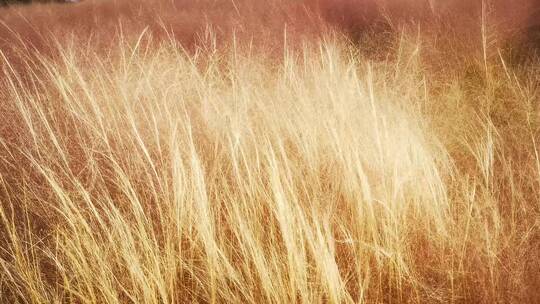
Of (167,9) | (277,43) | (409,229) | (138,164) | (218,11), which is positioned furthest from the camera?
(167,9)

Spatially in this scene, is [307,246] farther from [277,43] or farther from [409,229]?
[277,43]

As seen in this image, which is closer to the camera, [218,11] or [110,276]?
[110,276]

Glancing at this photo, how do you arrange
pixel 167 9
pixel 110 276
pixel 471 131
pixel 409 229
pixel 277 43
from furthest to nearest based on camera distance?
pixel 167 9 < pixel 277 43 < pixel 471 131 < pixel 409 229 < pixel 110 276

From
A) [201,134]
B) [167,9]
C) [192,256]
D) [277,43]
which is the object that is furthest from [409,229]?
[167,9]

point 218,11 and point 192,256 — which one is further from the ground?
point 218,11

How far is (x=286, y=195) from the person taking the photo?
1268 millimetres

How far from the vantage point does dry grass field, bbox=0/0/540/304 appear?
1021 mm

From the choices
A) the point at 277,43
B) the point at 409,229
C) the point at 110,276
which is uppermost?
the point at 277,43

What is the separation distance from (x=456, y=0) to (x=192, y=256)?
3.22 m

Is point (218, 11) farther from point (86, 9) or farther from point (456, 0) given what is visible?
point (456, 0)

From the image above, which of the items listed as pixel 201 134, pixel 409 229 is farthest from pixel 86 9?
pixel 409 229

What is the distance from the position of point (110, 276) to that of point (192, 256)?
0.22m

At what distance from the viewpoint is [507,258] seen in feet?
3.59

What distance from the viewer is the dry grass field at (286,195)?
3.35 ft
